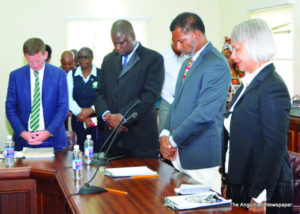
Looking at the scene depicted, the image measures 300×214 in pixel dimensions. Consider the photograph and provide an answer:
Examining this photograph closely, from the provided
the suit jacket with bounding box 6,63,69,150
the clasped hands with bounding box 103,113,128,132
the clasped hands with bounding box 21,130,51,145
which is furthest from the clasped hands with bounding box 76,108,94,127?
the clasped hands with bounding box 103,113,128,132

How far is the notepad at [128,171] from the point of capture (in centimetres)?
251

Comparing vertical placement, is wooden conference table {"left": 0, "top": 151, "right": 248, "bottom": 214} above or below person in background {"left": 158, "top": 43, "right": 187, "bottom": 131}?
below

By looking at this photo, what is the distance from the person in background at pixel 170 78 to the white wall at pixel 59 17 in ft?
10.7

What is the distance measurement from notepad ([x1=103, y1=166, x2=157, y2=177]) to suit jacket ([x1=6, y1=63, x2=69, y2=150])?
44.9 inches

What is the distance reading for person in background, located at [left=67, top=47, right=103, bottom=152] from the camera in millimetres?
4832

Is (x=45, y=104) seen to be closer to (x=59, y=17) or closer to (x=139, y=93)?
(x=139, y=93)

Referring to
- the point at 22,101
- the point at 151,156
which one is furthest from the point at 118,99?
the point at 22,101

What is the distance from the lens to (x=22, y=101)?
3.64 meters

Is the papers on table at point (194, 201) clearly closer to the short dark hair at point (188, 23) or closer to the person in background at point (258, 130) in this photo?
the person in background at point (258, 130)

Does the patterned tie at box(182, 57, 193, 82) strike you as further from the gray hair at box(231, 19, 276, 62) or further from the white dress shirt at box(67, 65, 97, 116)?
the white dress shirt at box(67, 65, 97, 116)

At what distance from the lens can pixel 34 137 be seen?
11.5ft

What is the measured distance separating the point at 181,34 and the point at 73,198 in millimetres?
1254

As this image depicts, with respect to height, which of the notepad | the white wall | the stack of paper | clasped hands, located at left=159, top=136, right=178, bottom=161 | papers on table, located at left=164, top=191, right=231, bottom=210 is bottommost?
the stack of paper

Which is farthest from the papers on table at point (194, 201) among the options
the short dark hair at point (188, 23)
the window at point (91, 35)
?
the window at point (91, 35)
